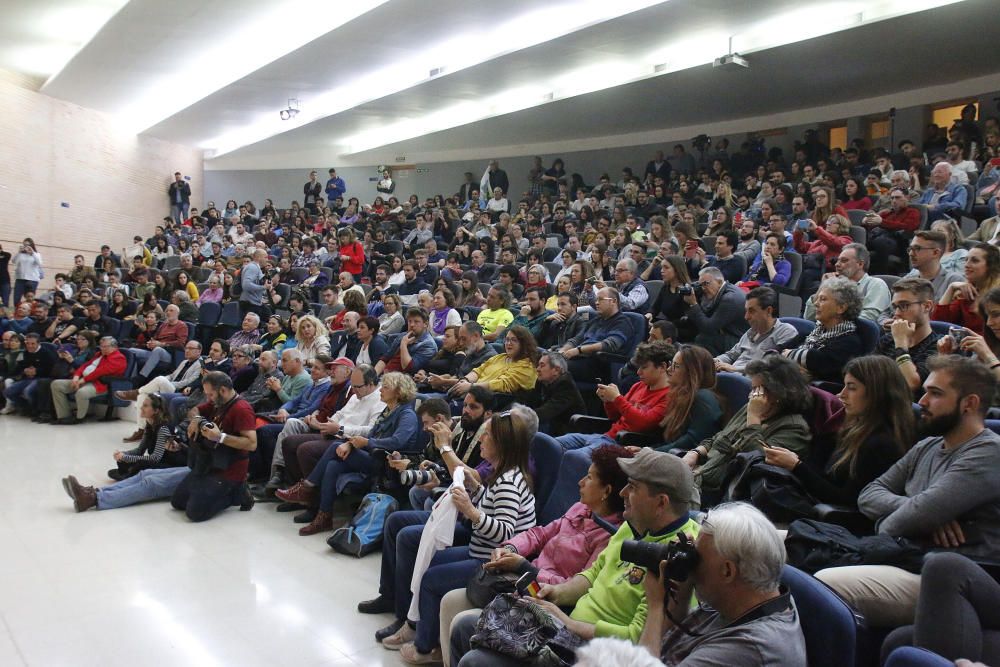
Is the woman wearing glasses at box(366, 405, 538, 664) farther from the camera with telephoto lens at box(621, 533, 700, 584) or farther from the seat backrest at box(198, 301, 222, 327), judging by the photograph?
the seat backrest at box(198, 301, 222, 327)

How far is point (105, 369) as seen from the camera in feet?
26.6

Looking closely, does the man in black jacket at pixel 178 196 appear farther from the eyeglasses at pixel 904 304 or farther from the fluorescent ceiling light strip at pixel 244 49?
the eyeglasses at pixel 904 304

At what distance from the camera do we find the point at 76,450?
22.3 ft

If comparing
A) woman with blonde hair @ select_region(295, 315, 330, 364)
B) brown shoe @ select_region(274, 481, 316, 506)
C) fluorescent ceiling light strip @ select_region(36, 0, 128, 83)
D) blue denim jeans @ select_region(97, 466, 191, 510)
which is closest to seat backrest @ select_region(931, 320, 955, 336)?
brown shoe @ select_region(274, 481, 316, 506)

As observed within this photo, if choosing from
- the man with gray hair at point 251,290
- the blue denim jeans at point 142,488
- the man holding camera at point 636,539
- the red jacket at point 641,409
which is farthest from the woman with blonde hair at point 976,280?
the man with gray hair at point 251,290

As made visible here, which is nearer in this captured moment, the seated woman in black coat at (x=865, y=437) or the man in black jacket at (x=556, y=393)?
the seated woman in black coat at (x=865, y=437)

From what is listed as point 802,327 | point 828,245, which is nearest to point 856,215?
point 828,245

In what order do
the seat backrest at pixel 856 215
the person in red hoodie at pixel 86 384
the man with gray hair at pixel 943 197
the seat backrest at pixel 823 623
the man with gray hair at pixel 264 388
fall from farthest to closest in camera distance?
the person in red hoodie at pixel 86 384
the seat backrest at pixel 856 215
the man with gray hair at pixel 943 197
the man with gray hair at pixel 264 388
the seat backrest at pixel 823 623

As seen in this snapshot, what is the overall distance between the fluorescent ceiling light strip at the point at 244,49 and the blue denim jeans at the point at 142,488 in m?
6.63

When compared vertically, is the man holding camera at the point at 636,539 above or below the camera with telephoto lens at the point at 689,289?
below

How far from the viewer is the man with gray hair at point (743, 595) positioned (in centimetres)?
158

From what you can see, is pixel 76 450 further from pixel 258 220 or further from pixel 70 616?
pixel 258 220

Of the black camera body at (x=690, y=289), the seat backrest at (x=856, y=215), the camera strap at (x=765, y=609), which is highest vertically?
the seat backrest at (x=856, y=215)

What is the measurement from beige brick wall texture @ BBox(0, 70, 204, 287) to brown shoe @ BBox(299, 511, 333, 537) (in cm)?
1240
